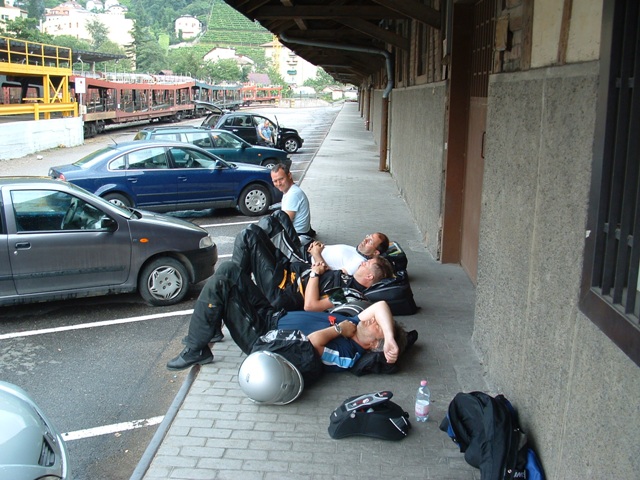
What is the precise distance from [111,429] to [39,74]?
1184 inches

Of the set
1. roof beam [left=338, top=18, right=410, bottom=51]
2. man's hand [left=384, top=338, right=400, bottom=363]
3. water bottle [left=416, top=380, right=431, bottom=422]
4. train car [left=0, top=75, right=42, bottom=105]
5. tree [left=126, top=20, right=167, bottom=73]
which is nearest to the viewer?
water bottle [left=416, top=380, right=431, bottom=422]

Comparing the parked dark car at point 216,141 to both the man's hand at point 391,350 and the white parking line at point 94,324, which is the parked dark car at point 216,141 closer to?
the white parking line at point 94,324

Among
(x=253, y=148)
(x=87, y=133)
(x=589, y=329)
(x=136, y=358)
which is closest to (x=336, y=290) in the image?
(x=136, y=358)

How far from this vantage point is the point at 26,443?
3.63 m

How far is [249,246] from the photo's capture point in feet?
21.2

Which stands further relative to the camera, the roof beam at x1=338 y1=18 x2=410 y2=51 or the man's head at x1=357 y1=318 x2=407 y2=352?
the roof beam at x1=338 y1=18 x2=410 y2=51

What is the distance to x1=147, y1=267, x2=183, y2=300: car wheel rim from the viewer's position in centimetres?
802

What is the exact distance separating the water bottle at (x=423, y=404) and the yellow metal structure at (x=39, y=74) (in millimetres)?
26341

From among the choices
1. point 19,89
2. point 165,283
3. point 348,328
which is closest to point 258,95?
point 19,89

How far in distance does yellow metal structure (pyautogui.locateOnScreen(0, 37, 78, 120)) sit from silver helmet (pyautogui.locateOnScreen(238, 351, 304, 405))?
25602mm

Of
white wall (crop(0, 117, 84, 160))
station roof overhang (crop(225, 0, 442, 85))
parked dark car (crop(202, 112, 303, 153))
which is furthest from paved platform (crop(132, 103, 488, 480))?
white wall (crop(0, 117, 84, 160))

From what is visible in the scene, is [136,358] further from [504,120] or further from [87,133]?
[87,133]

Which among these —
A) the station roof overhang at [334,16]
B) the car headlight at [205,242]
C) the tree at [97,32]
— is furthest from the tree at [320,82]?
the car headlight at [205,242]

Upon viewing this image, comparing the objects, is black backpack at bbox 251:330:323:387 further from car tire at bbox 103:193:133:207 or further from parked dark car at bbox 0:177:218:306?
car tire at bbox 103:193:133:207
